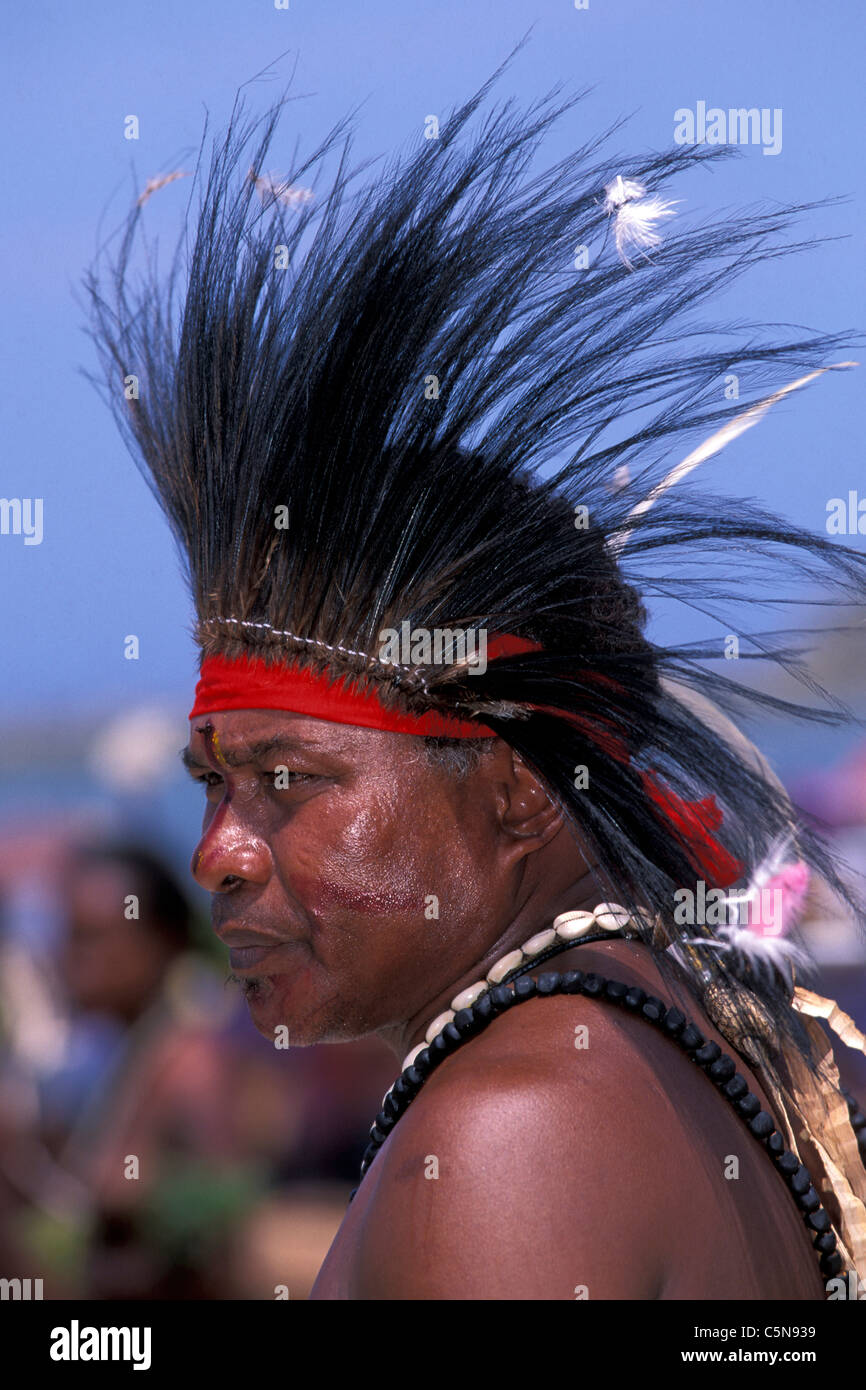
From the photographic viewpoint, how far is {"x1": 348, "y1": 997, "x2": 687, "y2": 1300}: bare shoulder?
1.58m

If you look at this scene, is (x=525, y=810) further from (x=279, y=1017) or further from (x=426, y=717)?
(x=279, y=1017)

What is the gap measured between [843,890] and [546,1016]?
0.52m

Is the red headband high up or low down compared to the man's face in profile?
up

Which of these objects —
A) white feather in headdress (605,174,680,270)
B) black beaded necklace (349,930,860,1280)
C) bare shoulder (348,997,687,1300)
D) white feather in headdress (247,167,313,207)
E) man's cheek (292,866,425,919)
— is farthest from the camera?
white feather in headdress (247,167,313,207)

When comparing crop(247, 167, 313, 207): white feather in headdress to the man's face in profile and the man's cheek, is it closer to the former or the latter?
the man's face in profile

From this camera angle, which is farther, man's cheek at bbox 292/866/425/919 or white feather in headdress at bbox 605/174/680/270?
white feather in headdress at bbox 605/174/680/270

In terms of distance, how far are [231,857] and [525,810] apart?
1.37 feet

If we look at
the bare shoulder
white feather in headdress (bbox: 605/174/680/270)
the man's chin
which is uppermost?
white feather in headdress (bbox: 605/174/680/270)

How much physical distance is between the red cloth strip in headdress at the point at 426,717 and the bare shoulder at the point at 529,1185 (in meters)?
0.40

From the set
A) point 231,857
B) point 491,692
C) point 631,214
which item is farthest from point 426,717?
point 631,214

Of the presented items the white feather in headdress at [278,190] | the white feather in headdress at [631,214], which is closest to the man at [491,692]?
the white feather in headdress at [631,214]

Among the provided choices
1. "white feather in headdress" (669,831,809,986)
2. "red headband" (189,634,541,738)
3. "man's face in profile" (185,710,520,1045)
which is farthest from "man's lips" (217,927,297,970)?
"white feather in headdress" (669,831,809,986)

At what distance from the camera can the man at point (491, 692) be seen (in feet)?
6.49

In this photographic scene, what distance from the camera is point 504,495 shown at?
81.6 inches
